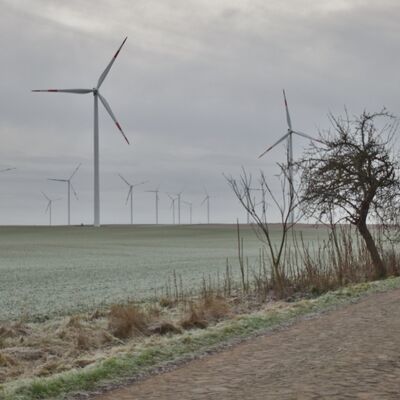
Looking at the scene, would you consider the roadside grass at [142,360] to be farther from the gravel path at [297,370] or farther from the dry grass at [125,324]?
the dry grass at [125,324]

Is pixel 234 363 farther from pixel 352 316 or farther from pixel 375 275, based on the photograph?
pixel 375 275

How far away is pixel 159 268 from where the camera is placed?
35062 millimetres

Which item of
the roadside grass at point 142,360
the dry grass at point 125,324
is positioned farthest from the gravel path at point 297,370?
the dry grass at point 125,324

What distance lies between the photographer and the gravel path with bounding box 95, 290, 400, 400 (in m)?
7.21

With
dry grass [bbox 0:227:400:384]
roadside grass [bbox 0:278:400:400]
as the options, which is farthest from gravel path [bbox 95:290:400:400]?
dry grass [bbox 0:227:400:384]

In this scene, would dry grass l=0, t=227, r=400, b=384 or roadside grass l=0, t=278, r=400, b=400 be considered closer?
roadside grass l=0, t=278, r=400, b=400

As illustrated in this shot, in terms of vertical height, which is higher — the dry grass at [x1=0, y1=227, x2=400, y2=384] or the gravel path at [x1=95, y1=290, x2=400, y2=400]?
the gravel path at [x1=95, y1=290, x2=400, y2=400]

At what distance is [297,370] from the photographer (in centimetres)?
833

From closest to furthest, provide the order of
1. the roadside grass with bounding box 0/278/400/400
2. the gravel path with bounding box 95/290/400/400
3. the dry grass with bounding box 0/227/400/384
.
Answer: the gravel path with bounding box 95/290/400/400 → the roadside grass with bounding box 0/278/400/400 → the dry grass with bounding box 0/227/400/384

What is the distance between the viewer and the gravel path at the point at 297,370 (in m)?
7.21

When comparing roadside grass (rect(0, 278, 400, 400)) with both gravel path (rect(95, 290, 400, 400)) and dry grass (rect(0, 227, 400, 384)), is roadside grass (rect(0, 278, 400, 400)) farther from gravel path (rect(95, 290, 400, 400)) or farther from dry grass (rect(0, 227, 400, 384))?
dry grass (rect(0, 227, 400, 384))

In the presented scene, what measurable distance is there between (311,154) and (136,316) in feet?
42.8

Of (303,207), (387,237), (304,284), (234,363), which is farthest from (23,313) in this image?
(387,237)

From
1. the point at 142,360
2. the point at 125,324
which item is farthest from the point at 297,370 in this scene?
the point at 125,324
